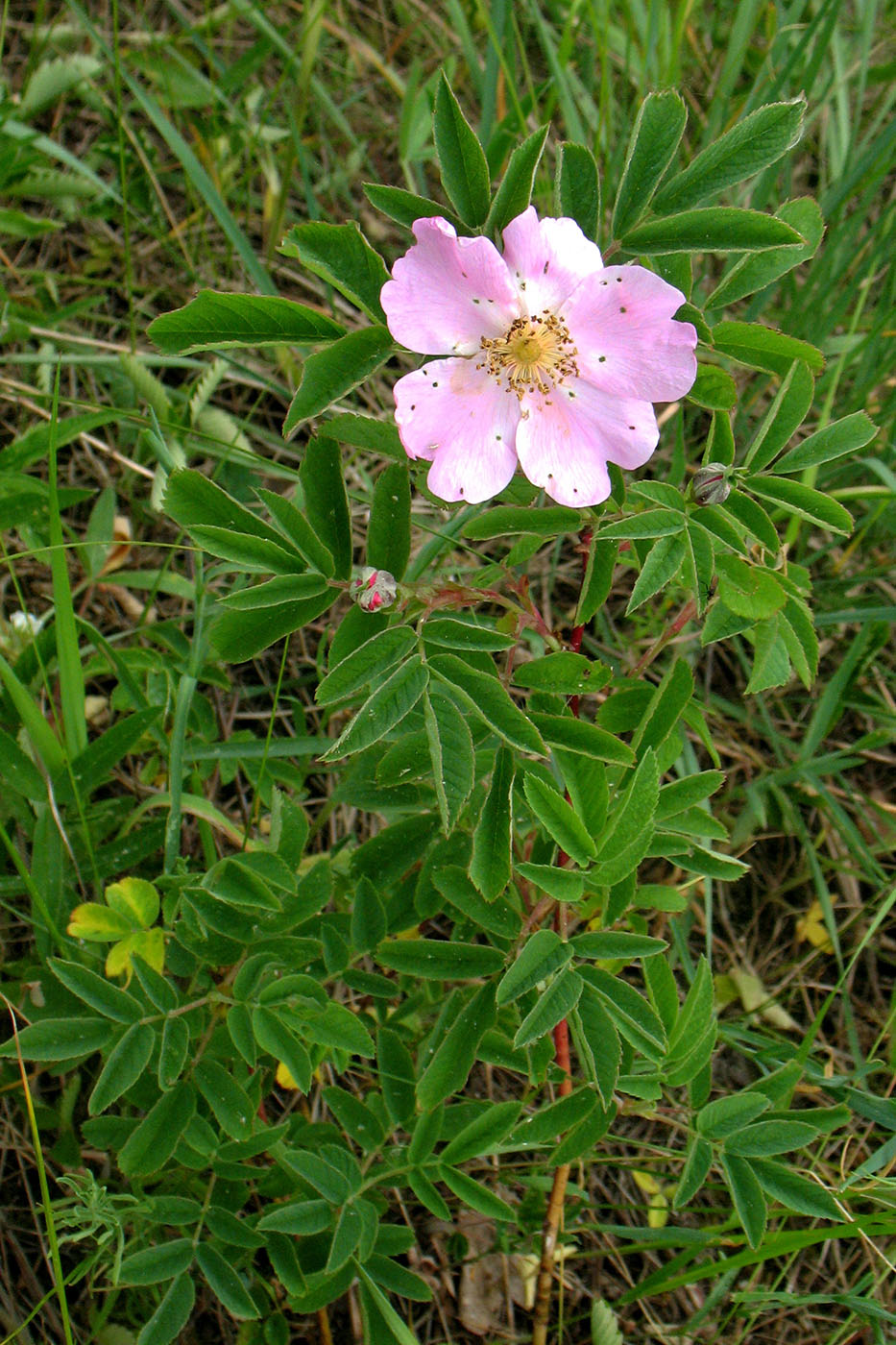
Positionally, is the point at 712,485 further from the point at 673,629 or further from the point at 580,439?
the point at 673,629

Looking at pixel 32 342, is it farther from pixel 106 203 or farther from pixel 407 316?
pixel 407 316

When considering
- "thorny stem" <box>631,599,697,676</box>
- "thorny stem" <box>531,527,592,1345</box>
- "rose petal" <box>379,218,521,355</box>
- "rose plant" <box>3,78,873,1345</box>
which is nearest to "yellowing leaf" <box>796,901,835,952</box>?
"rose plant" <box>3,78,873,1345</box>

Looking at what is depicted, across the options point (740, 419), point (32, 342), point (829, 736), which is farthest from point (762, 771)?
point (32, 342)

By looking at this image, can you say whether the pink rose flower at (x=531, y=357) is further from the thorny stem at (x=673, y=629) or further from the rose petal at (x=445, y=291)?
the thorny stem at (x=673, y=629)

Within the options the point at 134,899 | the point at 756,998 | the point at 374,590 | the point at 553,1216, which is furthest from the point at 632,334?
the point at 756,998

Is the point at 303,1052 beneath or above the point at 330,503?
beneath

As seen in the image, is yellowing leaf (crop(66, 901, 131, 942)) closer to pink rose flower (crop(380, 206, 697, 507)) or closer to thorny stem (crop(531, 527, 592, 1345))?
thorny stem (crop(531, 527, 592, 1345))
